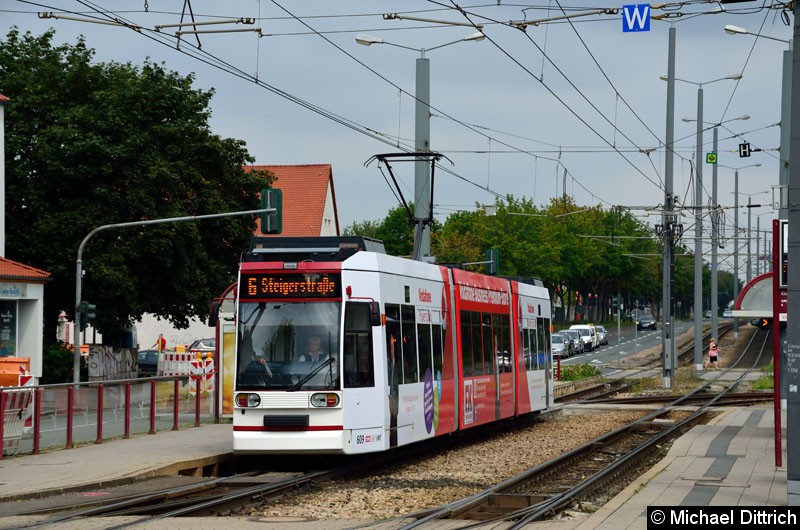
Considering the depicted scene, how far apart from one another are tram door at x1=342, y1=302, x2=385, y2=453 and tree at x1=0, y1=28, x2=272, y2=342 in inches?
1045

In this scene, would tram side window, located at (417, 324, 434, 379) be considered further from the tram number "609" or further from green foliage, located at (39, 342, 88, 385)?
green foliage, located at (39, 342, 88, 385)

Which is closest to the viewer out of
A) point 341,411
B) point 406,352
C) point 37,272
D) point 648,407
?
point 341,411

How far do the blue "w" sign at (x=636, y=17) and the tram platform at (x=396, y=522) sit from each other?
6.08m

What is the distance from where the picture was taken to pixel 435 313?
1997cm

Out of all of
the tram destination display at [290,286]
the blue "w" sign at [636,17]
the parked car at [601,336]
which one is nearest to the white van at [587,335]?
the parked car at [601,336]

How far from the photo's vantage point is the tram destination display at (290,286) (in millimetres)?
16828

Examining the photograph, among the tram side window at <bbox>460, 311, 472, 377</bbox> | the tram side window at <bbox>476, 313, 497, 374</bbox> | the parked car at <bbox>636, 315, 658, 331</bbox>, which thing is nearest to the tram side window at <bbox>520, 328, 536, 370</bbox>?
the tram side window at <bbox>476, 313, 497, 374</bbox>

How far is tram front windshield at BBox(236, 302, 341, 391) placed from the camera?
1648 centimetres

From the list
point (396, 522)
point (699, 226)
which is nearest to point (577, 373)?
point (699, 226)

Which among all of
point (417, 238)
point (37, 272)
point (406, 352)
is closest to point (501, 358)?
point (417, 238)

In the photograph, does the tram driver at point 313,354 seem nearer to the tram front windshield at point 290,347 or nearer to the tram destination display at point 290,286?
the tram front windshield at point 290,347

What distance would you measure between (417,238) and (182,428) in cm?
588

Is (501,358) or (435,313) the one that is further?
(501,358)

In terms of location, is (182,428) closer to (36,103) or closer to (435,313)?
(435,313)
